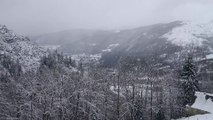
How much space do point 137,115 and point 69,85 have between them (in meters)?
15.9

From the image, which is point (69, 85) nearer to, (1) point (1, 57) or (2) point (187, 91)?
(2) point (187, 91)

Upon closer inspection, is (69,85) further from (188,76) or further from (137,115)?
(188,76)

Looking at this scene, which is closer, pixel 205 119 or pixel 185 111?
pixel 205 119

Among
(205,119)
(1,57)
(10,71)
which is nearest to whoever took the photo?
(205,119)

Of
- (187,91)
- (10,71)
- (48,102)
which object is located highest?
(48,102)

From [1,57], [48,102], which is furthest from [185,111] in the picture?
[1,57]

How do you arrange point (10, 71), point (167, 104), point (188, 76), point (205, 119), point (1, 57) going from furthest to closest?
1. point (1, 57)
2. point (10, 71)
3. point (167, 104)
4. point (188, 76)
5. point (205, 119)

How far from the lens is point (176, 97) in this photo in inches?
2837

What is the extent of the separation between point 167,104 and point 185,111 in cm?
544

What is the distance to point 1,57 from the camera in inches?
7244

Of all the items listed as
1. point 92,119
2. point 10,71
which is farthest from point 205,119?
point 10,71

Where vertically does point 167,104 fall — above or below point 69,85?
below

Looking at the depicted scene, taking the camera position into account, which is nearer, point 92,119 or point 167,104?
point 92,119

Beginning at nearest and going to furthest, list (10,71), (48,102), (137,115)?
(48,102), (137,115), (10,71)
